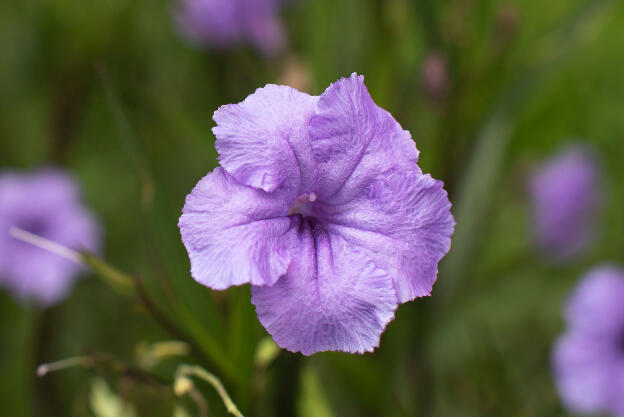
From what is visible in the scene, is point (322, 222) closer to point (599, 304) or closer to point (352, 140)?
point (352, 140)

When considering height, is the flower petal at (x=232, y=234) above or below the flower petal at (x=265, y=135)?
below

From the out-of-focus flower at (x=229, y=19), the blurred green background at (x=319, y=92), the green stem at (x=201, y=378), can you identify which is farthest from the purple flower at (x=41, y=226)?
the green stem at (x=201, y=378)

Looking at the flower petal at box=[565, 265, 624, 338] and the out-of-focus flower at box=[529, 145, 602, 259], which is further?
the out-of-focus flower at box=[529, 145, 602, 259]

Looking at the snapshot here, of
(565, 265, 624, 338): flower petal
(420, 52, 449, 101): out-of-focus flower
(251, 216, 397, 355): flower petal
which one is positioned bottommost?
(251, 216, 397, 355): flower petal

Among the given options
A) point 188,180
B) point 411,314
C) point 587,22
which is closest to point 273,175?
point 411,314

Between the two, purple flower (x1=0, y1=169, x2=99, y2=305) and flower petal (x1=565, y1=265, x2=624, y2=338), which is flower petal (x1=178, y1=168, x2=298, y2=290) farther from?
purple flower (x1=0, y1=169, x2=99, y2=305)

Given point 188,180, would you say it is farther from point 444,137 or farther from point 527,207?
point 527,207

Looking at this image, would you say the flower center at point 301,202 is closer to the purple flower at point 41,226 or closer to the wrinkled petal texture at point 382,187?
the wrinkled petal texture at point 382,187

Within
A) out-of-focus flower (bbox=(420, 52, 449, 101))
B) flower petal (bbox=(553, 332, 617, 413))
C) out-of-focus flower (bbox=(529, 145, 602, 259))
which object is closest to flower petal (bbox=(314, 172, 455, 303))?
out-of-focus flower (bbox=(420, 52, 449, 101))

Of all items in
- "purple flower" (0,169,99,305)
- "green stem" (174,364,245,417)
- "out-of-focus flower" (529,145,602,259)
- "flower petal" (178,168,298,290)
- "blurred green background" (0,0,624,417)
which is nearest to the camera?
"flower petal" (178,168,298,290)
